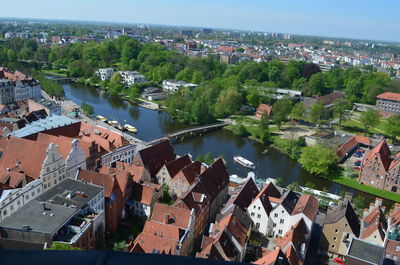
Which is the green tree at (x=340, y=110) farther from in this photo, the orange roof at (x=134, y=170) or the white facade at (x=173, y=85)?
the orange roof at (x=134, y=170)

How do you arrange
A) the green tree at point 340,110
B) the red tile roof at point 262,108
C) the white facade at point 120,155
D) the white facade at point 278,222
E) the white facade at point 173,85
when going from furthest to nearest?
1. the white facade at point 173,85
2. the red tile roof at point 262,108
3. the green tree at point 340,110
4. the white facade at point 120,155
5. the white facade at point 278,222

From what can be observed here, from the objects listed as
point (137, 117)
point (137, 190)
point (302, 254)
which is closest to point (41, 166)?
point (137, 190)

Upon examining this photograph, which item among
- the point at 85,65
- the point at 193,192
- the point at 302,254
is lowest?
the point at 302,254

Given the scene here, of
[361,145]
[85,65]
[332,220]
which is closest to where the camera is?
[332,220]

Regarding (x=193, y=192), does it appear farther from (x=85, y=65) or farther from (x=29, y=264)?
(x=85, y=65)

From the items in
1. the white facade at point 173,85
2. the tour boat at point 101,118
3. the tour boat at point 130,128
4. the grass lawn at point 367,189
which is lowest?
the grass lawn at point 367,189

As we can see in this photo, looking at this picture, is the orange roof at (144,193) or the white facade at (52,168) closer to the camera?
the white facade at (52,168)

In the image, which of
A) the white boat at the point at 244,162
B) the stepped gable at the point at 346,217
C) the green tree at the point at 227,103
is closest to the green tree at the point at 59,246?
the stepped gable at the point at 346,217
